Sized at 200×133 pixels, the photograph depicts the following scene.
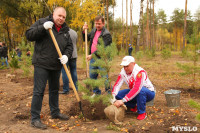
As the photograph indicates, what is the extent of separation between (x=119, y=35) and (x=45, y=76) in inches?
1252

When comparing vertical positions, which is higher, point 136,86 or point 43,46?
point 43,46

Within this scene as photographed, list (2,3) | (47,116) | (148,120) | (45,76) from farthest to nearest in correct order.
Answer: (2,3) → (47,116) → (148,120) → (45,76)

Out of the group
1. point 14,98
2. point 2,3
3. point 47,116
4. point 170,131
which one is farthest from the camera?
point 2,3

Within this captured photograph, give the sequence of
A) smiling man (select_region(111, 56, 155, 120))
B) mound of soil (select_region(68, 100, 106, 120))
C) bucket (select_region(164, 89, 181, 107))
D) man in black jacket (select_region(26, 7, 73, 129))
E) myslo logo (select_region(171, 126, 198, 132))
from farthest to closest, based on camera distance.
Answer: bucket (select_region(164, 89, 181, 107))
mound of soil (select_region(68, 100, 106, 120))
smiling man (select_region(111, 56, 155, 120))
man in black jacket (select_region(26, 7, 73, 129))
myslo logo (select_region(171, 126, 198, 132))

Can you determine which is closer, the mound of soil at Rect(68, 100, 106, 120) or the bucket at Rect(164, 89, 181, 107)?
the mound of soil at Rect(68, 100, 106, 120)

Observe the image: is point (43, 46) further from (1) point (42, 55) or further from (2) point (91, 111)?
(2) point (91, 111)

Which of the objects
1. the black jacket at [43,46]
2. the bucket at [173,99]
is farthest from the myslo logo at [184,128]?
the black jacket at [43,46]

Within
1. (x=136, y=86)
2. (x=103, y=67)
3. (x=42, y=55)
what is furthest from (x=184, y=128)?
(x=42, y=55)

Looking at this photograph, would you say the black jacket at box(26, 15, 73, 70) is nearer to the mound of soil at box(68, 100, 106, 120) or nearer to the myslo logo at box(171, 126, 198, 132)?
the mound of soil at box(68, 100, 106, 120)

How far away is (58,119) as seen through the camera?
3396 mm

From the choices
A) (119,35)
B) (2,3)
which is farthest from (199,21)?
(2,3)

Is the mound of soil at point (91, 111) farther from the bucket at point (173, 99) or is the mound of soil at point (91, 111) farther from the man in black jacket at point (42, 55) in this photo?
the bucket at point (173, 99)

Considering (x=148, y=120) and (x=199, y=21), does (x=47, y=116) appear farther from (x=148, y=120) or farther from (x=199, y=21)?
(x=199, y=21)

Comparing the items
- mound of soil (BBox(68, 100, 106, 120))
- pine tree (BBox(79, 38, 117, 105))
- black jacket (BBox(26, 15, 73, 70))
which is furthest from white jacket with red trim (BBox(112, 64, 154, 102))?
black jacket (BBox(26, 15, 73, 70))
